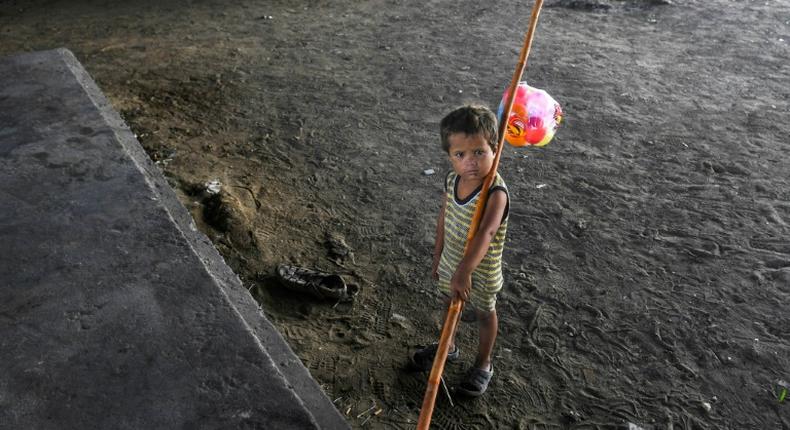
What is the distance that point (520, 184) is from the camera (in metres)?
4.45

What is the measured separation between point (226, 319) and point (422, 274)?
5.05ft

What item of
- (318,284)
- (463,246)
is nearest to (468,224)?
(463,246)

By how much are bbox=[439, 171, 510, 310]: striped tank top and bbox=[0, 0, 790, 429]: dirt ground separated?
0.53 m

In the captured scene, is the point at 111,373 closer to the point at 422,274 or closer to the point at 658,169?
the point at 422,274

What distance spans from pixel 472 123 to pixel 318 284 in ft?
4.72

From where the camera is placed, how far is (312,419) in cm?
197

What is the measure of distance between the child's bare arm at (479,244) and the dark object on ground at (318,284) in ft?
3.79

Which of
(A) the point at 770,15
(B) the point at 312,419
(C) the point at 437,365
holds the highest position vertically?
(C) the point at 437,365

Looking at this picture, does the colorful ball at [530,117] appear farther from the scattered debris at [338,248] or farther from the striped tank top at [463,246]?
the scattered debris at [338,248]

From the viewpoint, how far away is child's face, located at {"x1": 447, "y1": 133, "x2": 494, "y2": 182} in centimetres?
226

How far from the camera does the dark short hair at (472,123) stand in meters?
2.24

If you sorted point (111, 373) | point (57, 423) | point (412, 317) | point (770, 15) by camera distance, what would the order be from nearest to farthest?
point (57, 423) < point (111, 373) < point (412, 317) < point (770, 15)

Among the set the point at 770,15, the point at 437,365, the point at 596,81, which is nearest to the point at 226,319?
the point at 437,365

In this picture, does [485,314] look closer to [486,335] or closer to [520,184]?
[486,335]
